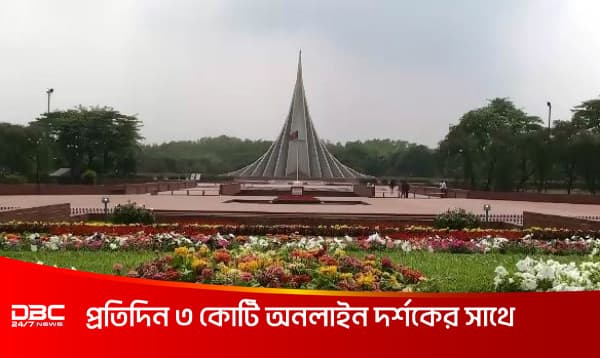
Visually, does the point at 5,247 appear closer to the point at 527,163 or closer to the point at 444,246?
the point at 444,246

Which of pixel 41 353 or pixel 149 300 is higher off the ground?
pixel 149 300

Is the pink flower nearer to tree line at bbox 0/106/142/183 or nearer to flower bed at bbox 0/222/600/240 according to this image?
flower bed at bbox 0/222/600/240

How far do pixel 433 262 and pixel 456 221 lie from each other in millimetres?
3396

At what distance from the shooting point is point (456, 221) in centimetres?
808

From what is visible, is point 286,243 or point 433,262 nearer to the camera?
point 433,262

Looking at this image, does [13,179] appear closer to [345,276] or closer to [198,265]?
[198,265]

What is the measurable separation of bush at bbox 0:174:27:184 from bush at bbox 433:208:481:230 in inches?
650

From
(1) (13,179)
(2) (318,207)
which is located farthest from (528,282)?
(1) (13,179)

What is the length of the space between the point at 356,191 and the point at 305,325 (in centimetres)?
1745

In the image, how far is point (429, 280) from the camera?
148 inches

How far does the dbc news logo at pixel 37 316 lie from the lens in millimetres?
3025

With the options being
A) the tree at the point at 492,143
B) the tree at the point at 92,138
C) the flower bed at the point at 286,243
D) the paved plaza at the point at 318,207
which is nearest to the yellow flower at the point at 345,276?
the flower bed at the point at 286,243

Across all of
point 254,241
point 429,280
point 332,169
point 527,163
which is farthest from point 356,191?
point 429,280

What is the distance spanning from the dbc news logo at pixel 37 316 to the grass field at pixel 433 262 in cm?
105
